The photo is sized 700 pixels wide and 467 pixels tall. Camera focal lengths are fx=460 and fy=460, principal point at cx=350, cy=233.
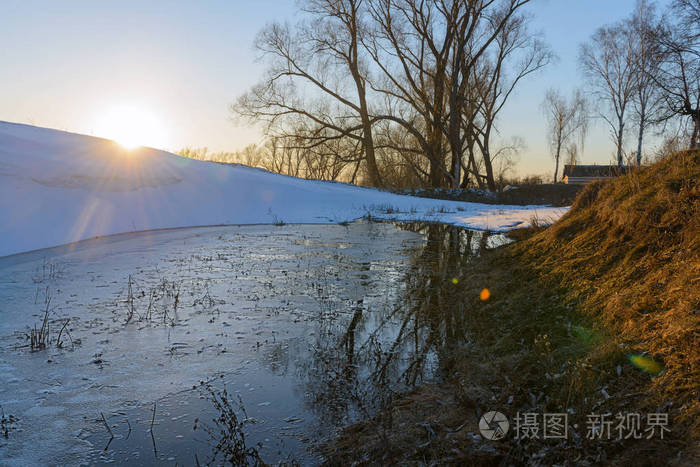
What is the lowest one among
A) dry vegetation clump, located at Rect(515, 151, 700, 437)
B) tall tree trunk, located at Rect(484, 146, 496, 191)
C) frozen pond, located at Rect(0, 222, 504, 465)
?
frozen pond, located at Rect(0, 222, 504, 465)

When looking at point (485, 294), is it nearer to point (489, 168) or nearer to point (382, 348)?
point (382, 348)

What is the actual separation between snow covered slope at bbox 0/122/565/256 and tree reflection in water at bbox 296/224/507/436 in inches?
297

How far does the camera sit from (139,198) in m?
14.2

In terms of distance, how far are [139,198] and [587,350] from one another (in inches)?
537

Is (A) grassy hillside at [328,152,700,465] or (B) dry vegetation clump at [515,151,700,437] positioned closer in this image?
(A) grassy hillside at [328,152,700,465]

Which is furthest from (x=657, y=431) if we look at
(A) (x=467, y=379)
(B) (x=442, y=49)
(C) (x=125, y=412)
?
(B) (x=442, y=49)

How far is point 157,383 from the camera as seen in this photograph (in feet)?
12.1

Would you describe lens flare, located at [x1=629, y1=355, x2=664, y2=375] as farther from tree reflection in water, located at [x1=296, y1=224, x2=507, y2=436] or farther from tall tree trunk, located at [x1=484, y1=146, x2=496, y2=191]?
tall tree trunk, located at [x1=484, y1=146, x2=496, y2=191]

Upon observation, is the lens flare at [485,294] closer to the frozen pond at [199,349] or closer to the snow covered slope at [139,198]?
the frozen pond at [199,349]

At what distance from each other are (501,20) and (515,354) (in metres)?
24.2

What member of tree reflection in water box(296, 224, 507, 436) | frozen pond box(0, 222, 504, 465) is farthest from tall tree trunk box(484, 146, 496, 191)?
tree reflection in water box(296, 224, 507, 436)

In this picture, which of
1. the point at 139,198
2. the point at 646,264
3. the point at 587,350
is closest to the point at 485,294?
the point at 646,264

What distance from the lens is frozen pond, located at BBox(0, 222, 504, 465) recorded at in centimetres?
302

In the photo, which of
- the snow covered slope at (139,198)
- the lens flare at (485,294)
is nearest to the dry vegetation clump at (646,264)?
the lens flare at (485,294)
